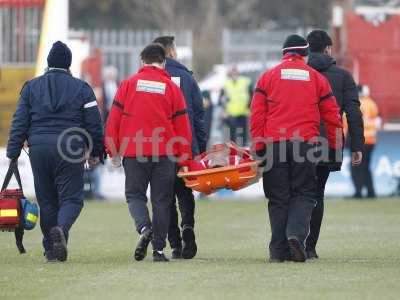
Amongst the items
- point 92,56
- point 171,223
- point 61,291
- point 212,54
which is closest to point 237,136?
point 92,56

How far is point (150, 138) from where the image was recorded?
1332cm

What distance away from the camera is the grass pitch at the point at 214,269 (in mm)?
11000


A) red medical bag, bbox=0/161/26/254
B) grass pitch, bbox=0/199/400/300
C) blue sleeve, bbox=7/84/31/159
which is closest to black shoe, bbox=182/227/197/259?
grass pitch, bbox=0/199/400/300

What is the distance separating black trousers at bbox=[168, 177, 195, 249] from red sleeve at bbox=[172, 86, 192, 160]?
769 millimetres

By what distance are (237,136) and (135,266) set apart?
47.0 feet

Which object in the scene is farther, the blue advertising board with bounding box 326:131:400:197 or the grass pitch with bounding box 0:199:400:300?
the blue advertising board with bounding box 326:131:400:197

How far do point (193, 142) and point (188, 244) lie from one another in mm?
939

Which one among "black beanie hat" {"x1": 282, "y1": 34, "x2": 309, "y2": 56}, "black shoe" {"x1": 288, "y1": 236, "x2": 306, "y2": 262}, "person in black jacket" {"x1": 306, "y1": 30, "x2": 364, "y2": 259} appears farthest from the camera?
"person in black jacket" {"x1": 306, "y1": 30, "x2": 364, "y2": 259}

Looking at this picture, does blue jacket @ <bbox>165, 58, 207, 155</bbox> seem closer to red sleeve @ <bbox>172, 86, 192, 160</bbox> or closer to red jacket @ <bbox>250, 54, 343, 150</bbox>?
red sleeve @ <bbox>172, 86, 192, 160</bbox>

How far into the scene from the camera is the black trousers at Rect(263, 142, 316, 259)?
13320 millimetres

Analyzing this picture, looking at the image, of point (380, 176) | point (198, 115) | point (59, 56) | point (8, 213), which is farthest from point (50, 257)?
point (380, 176)

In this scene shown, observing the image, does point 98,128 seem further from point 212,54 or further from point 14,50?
point 212,54

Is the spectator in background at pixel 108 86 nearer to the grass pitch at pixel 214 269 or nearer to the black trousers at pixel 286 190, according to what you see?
the grass pitch at pixel 214 269

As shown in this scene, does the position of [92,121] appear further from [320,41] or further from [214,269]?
[320,41]
